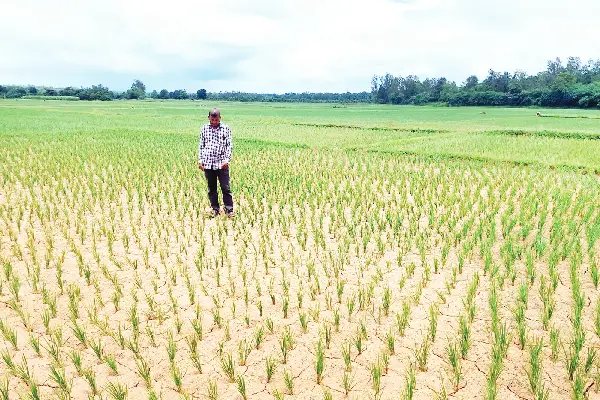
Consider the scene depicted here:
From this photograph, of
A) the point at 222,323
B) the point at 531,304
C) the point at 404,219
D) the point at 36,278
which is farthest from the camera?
the point at 404,219

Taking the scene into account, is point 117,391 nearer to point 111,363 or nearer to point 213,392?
point 111,363

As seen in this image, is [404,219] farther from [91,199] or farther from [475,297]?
[91,199]

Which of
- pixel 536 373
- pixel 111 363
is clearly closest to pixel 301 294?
pixel 111 363

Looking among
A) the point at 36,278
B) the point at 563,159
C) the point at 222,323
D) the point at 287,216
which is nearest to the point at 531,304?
the point at 222,323

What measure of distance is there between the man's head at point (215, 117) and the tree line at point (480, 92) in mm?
51025

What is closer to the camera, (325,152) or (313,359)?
(313,359)

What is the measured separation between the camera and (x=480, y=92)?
6284cm

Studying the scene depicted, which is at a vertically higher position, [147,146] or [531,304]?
[147,146]

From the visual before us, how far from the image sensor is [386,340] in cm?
300

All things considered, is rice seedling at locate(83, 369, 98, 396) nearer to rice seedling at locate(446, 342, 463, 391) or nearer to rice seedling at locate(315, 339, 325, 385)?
rice seedling at locate(315, 339, 325, 385)

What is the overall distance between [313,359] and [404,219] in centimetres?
369

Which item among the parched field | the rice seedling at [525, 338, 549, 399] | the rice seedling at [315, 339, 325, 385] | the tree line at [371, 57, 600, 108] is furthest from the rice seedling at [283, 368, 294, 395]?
the tree line at [371, 57, 600, 108]

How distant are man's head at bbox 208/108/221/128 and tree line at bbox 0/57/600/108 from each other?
5103 cm

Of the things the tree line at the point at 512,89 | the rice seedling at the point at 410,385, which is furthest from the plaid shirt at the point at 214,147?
the tree line at the point at 512,89
